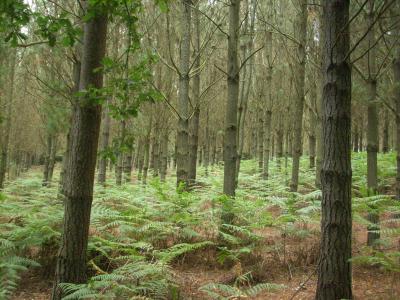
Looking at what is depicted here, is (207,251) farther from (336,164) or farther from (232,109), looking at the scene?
(336,164)

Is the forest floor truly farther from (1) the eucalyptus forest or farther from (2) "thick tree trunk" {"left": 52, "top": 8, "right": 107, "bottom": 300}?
(2) "thick tree trunk" {"left": 52, "top": 8, "right": 107, "bottom": 300}

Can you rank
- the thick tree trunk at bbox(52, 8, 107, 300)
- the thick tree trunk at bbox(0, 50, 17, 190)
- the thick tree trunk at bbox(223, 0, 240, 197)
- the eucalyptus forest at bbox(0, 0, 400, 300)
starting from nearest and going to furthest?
the eucalyptus forest at bbox(0, 0, 400, 300) < the thick tree trunk at bbox(52, 8, 107, 300) < the thick tree trunk at bbox(223, 0, 240, 197) < the thick tree trunk at bbox(0, 50, 17, 190)

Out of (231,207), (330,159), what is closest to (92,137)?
(330,159)

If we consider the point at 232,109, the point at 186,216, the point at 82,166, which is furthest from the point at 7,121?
the point at 82,166

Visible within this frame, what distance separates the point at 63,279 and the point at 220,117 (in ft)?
59.1

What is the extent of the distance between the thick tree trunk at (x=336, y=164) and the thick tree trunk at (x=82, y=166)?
2.06 m

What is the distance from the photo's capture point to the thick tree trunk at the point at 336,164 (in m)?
2.87

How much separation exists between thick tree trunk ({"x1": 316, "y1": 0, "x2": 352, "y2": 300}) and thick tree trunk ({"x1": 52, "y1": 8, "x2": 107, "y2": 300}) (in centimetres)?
206

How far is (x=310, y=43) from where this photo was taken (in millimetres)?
7344

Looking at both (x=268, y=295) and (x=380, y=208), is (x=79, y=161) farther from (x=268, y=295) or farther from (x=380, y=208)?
(x=380, y=208)

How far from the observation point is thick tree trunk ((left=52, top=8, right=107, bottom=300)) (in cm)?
322

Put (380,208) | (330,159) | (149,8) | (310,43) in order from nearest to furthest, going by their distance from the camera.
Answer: (330,159), (380,208), (310,43), (149,8)

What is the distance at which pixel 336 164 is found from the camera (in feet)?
9.37

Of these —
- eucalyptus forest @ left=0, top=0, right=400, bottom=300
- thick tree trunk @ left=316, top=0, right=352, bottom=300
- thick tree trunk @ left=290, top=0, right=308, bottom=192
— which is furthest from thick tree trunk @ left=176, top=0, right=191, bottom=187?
thick tree trunk @ left=316, top=0, right=352, bottom=300
